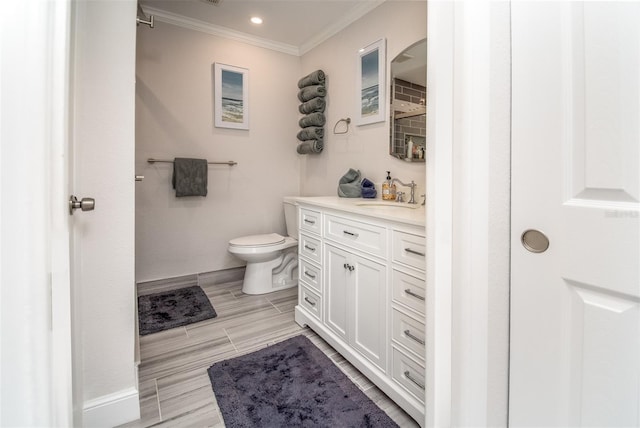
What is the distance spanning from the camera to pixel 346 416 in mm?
1321

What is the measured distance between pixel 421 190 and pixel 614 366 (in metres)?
1.44

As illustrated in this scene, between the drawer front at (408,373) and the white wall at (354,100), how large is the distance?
41.9 inches

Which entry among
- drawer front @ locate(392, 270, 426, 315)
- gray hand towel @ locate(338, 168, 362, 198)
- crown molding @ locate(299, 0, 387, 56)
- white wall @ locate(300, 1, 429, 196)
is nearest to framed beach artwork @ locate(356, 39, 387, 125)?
white wall @ locate(300, 1, 429, 196)

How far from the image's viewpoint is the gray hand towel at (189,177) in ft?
8.68

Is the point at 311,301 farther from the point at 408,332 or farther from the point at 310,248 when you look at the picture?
the point at 408,332

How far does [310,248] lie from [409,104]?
47.7 inches

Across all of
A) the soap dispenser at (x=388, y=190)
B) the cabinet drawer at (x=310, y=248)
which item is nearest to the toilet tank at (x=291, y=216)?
the cabinet drawer at (x=310, y=248)

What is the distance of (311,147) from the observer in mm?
2920

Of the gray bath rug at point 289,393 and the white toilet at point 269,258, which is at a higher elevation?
the white toilet at point 269,258

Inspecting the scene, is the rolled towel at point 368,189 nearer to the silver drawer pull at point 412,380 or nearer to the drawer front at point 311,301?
the drawer front at point 311,301

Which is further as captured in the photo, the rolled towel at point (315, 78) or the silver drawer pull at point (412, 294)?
the rolled towel at point (315, 78)

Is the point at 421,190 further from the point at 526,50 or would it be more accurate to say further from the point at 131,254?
the point at 131,254

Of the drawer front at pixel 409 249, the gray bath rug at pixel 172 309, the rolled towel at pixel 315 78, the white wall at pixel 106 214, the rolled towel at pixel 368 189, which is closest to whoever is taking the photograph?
the white wall at pixel 106 214

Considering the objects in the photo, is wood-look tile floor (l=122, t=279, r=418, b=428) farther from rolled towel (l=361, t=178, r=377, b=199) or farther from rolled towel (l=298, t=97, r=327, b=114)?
rolled towel (l=298, t=97, r=327, b=114)
